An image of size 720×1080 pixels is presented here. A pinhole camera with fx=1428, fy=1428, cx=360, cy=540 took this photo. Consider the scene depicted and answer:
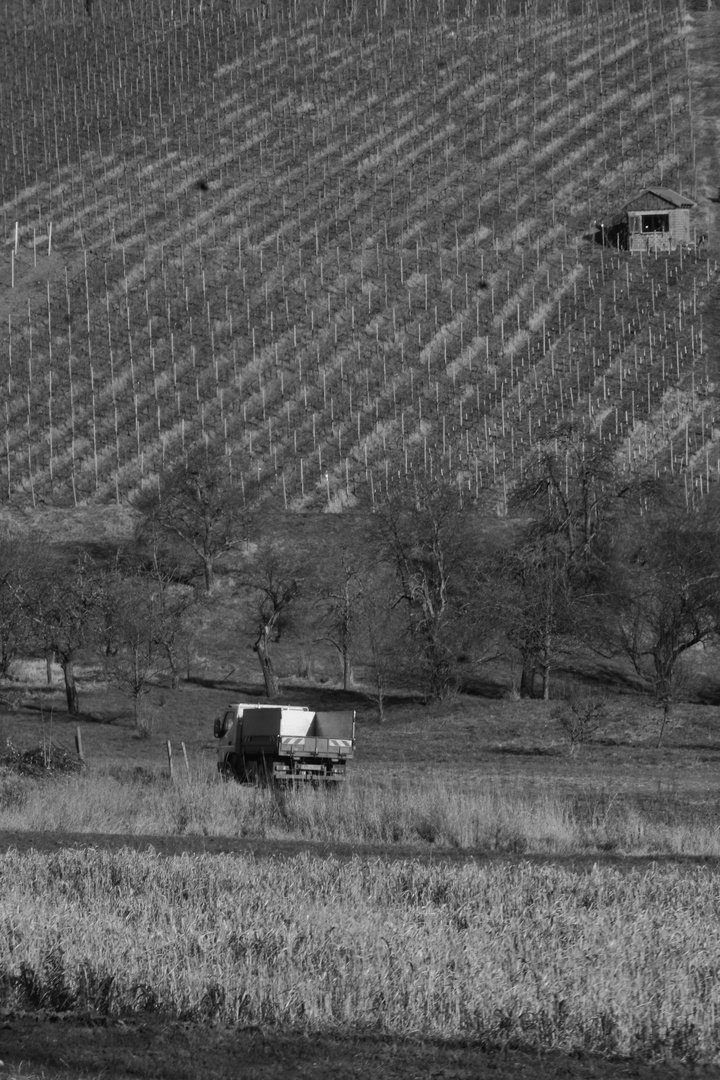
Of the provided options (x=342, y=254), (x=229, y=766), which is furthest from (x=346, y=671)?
(x=342, y=254)

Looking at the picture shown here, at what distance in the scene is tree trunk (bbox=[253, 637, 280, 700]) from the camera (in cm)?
4591

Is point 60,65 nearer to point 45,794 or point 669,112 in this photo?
point 669,112

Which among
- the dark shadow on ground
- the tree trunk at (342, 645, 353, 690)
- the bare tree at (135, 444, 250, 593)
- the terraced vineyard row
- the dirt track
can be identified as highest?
the terraced vineyard row

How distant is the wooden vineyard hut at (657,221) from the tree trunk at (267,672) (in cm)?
4392

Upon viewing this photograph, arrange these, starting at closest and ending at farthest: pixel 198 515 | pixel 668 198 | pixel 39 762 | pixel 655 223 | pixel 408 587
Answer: pixel 39 762 < pixel 408 587 < pixel 198 515 < pixel 668 198 < pixel 655 223

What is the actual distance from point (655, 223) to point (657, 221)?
193 millimetres

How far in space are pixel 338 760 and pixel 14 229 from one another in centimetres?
6866

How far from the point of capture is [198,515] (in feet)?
191

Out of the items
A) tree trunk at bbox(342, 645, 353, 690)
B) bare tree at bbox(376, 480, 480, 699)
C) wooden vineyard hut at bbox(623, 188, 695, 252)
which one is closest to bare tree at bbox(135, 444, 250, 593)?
bare tree at bbox(376, 480, 480, 699)

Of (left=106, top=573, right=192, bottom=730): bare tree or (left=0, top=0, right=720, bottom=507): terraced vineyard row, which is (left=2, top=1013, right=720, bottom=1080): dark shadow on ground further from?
(left=0, top=0, right=720, bottom=507): terraced vineyard row

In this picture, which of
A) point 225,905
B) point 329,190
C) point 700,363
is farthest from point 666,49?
point 225,905

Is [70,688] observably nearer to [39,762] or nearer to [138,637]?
[138,637]

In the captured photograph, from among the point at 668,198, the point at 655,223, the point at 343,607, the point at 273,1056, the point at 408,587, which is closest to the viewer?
the point at 273,1056

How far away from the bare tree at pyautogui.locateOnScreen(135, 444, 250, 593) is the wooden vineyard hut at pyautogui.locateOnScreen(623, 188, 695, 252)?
34.0 metres
